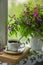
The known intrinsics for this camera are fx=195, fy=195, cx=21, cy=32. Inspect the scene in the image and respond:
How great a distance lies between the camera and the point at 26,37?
1.83 meters

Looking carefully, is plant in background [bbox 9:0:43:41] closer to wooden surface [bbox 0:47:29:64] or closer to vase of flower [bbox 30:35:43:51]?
vase of flower [bbox 30:35:43:51]

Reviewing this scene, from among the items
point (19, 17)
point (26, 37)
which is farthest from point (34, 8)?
point (26, 37)

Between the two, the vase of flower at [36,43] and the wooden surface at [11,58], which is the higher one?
the vase of flower at [36,43]

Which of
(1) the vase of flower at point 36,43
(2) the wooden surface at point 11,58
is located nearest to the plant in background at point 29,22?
(1) the vase of flower at point 36,43

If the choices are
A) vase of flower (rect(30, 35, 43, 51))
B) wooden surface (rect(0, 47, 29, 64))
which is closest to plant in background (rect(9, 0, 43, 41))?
vase of flower (rect(30, 35, 43, 51))

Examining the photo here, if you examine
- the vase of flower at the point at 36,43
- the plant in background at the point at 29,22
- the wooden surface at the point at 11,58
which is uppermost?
the plant in background at the point at 29,22

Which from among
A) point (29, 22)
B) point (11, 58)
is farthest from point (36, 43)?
point (11, 58)

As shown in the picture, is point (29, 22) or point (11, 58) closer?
point (11, 58)

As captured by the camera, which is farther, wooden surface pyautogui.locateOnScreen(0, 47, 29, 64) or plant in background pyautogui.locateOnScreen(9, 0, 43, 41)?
plant in background pyautogui.locateOnScreen(9, 0, 43, 41)

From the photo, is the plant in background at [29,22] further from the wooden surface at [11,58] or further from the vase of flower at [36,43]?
the wooden surface at [11,58]

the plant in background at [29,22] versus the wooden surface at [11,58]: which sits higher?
the plant in background at [29,22]

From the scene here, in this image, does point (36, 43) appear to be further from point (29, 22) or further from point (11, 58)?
point (11, 58)

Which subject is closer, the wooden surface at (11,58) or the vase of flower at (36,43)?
the wooden surface at (11,58)

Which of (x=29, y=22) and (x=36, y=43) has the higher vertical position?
(x=29, y=22)
